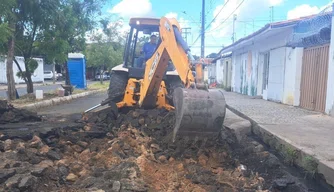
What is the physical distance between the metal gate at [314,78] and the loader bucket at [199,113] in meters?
6.45

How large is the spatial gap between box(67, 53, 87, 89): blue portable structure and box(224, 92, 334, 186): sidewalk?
15755 mm

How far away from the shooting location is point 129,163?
428 cm

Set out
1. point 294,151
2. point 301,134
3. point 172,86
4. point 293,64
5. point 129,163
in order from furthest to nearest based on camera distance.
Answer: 1. point 293,64
2. point 172,86
3. point 301,134
4. point 294,151
5. point 129,163

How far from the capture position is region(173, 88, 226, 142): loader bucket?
4.52 m

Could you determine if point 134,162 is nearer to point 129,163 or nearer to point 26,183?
point 129,163

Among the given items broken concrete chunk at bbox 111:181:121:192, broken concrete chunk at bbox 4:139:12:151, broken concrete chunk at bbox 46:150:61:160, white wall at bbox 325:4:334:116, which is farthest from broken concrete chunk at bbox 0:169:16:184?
white wall at bbox 325:4:334:116

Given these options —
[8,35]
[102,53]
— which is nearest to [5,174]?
[8,35]

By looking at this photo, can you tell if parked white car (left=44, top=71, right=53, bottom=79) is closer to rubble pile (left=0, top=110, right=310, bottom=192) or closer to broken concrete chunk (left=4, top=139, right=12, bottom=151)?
rubble pile (left=0, top=110, right=310, bottom=192)

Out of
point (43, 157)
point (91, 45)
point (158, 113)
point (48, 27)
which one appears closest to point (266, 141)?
point (158, 113)

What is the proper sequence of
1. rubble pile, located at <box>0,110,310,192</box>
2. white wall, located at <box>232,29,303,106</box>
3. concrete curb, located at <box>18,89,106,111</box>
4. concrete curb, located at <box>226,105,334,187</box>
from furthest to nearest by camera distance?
white wall, located at <box>232,29,303,106</box> → concrete curb, located at <box>18,89,106,111</box> → concrete curb, located at <box>226,105,334,187</box> → rubble pile, located at <box>0,110,310,192</box>

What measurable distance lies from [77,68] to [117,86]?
1632cm

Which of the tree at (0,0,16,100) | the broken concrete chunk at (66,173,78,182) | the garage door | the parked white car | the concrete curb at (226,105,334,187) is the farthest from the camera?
the parked white car

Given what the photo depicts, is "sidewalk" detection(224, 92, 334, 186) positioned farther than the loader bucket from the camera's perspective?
Yes

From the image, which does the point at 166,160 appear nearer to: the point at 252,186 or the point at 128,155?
the point at 128,155
